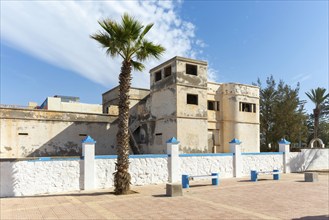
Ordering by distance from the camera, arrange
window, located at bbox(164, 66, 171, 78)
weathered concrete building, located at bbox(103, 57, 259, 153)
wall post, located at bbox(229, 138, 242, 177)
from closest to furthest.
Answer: wall post, located at bbox(229, 138, 242, 177) → weathered concrete building, located at bbox(103, 57, 259, 153) → window, located at bbox(164, 66, 171, 78)

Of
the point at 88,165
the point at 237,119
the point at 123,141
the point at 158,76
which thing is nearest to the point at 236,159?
the point at 237,119

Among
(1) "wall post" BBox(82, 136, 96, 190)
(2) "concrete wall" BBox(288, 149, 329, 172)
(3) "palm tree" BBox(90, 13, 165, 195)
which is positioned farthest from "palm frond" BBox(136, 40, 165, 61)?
(2) "concrete wall" BBox(288, 149, 329, 172)

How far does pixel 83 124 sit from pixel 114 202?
54.7 ft

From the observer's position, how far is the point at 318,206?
427 inches

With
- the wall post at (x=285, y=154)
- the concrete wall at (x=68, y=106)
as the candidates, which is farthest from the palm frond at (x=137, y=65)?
the concrete wall at (x=68, y=106)

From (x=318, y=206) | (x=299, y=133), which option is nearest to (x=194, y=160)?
(x=318, y=206)

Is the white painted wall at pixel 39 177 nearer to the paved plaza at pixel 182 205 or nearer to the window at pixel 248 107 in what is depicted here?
the paved plaza at pixel 182 205

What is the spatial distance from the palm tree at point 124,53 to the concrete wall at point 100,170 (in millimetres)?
2271

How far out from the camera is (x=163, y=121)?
26.7 metres

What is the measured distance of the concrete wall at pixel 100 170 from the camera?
13602 millimetres

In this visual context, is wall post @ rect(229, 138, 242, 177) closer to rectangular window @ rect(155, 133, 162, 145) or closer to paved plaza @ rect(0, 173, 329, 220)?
paved plaza @ rect(0, 173, 329, 220)

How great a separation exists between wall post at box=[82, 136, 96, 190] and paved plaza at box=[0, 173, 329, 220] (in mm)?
885

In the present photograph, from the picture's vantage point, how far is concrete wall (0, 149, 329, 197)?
44.6ft

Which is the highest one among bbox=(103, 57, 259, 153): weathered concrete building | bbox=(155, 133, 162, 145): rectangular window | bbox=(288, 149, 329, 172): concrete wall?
bbox=(103, 57, 259, 153): weathered concrete building
